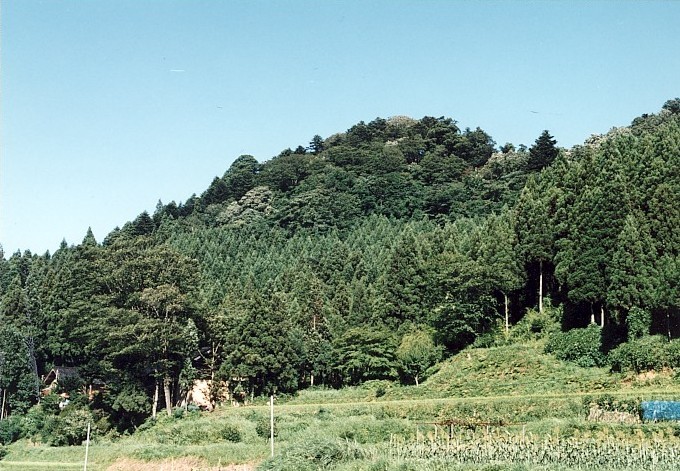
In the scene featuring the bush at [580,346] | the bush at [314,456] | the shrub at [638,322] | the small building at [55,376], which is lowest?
the small building at [55,376]

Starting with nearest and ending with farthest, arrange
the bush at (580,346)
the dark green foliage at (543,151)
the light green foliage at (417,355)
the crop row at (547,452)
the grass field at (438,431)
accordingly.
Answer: the crop row at (547,452), the grass field at (438,431), the bush at (580,346), the light green foliage at (417,355), the dark green foliage at (543,151)

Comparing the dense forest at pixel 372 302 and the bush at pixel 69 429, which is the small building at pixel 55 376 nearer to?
the dense forest at pixel 372 302

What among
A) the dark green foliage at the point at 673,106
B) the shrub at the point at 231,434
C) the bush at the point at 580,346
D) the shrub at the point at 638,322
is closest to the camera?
the shrub at the point at 231,434

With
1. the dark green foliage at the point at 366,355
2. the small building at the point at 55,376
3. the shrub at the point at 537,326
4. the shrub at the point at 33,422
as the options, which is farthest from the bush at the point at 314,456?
the small building at the point at 55,376

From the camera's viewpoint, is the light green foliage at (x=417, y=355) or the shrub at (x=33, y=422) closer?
the light green foliage at (x=417, y=355)

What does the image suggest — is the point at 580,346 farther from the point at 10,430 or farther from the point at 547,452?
the point at 10,430

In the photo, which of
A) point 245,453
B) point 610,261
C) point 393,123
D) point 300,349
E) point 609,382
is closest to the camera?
point 245,453

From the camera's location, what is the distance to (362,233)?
81312 mm

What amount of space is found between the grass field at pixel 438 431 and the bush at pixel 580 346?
0.64m

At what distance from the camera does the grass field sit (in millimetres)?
21422

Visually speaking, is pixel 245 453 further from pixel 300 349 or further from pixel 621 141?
pixel 621 141

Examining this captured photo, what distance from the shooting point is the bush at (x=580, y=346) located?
3612cm

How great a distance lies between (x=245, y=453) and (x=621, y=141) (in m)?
37.1

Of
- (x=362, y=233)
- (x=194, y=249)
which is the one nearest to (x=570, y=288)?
(x=362, y=233)
